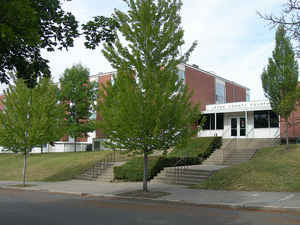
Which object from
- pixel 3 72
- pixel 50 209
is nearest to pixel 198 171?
pixel 50 209

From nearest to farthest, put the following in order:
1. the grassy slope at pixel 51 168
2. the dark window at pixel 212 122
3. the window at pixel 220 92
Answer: the grassy slope at pixel 51 168, the dark window at pixel 212 122, the window at pixel 220 92

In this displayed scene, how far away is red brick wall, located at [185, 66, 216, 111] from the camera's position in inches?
1443

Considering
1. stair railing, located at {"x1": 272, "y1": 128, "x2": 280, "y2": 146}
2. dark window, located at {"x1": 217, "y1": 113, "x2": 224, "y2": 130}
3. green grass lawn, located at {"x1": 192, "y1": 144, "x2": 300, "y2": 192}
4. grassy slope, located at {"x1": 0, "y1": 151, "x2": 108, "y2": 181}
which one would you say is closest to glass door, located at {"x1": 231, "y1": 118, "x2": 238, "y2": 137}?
dark window, located at {"x1": 217, "y1": 113, "x2": 224, "y2": 130}

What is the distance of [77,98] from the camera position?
122 feet

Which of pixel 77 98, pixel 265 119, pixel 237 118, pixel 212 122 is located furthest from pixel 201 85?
pixel 77 98

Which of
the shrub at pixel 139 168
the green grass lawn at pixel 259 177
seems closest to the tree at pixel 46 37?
the green grass lawn at pixel 259 177

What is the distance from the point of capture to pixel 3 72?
858cm

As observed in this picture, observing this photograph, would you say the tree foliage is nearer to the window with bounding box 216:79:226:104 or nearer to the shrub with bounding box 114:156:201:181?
the shrub with bounding box 114:156:201:181

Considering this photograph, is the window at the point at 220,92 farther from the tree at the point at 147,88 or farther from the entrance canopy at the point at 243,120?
the tree at the point at 147,88

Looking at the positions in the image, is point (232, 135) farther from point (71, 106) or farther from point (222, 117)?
point (71, 106)

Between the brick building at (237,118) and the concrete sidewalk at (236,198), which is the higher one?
the brick building at (237,118)

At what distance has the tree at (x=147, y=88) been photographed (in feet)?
40.3

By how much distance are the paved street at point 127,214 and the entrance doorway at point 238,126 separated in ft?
63.3

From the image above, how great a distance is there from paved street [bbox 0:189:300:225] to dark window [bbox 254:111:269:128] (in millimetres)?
19072
